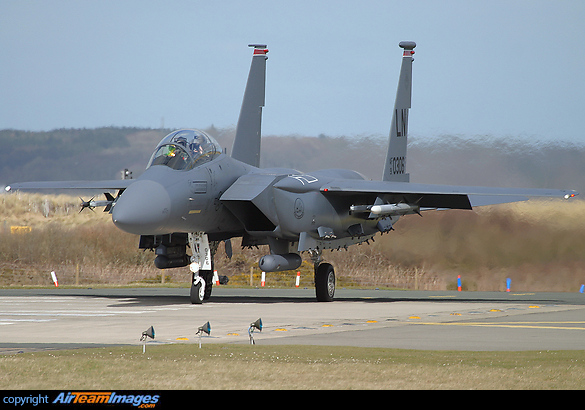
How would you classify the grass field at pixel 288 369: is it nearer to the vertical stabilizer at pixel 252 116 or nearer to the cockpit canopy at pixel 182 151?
the cockpit canopy at pixel 182 151

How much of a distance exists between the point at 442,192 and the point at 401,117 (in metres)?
5.64

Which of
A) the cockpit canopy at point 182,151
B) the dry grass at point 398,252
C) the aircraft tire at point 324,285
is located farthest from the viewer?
the dry grass at point 398,252

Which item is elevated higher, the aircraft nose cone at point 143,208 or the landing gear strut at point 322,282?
the aircraft nose cone at point 143,208

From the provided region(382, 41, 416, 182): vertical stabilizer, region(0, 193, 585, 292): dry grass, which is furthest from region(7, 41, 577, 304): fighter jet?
region(0, 193, 585, 292): dry grass

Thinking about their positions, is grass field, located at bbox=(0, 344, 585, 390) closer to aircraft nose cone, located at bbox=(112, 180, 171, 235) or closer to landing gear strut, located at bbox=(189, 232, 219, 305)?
aircraft nose cone, located at bbox=(112, 180, 171, 235)

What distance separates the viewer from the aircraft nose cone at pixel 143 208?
14.1 metres

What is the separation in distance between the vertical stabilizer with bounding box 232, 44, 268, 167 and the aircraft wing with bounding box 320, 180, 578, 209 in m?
4.37

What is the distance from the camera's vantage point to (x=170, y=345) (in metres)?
8.75

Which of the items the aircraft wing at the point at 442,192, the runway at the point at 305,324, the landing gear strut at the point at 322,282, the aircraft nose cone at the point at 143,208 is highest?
the aircraft wing at the point at 442,192

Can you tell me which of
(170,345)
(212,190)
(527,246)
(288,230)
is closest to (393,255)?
(527,246)

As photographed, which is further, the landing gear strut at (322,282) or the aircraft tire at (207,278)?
the landing gear strut at (322,282)

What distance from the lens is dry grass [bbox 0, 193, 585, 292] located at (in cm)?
2169

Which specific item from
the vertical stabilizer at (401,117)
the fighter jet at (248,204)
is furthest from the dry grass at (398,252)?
the fighter jet at (248,204)
